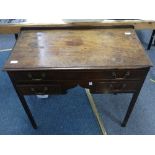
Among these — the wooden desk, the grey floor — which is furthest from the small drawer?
the grey floor

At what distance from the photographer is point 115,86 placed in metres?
1.02

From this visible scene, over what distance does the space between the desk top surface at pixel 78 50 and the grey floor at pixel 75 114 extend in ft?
2.08

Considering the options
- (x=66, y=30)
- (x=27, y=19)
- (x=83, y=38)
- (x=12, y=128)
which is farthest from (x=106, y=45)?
(x=12, y=128)

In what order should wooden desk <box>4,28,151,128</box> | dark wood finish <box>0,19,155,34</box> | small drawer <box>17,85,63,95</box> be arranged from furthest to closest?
dark wood finish <box>0,19,155,34</box>
small drawer <box>17,85,63,95</box>
wooden desk <box>4,28,151,128</box>

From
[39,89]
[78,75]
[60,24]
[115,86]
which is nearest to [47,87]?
[39,89]

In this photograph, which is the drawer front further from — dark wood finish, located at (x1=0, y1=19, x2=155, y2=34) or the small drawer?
dark wood finish, located at (x1=0, y1=19, x2=155, y2=34)

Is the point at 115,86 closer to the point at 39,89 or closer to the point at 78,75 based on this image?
the point at 78,75

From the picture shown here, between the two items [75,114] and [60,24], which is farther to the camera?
[75,114]

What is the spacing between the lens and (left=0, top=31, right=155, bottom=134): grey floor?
1352 mm

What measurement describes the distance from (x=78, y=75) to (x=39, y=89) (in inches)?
10.2

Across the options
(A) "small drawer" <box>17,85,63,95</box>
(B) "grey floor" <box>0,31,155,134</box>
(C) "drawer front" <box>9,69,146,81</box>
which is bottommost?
(B) "grey floor" <box>0,31,155,134</box>

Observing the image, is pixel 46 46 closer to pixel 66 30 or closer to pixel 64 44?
pixel 64 44

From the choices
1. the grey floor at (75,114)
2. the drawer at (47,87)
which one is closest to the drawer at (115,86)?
the drawer at (47,87)
